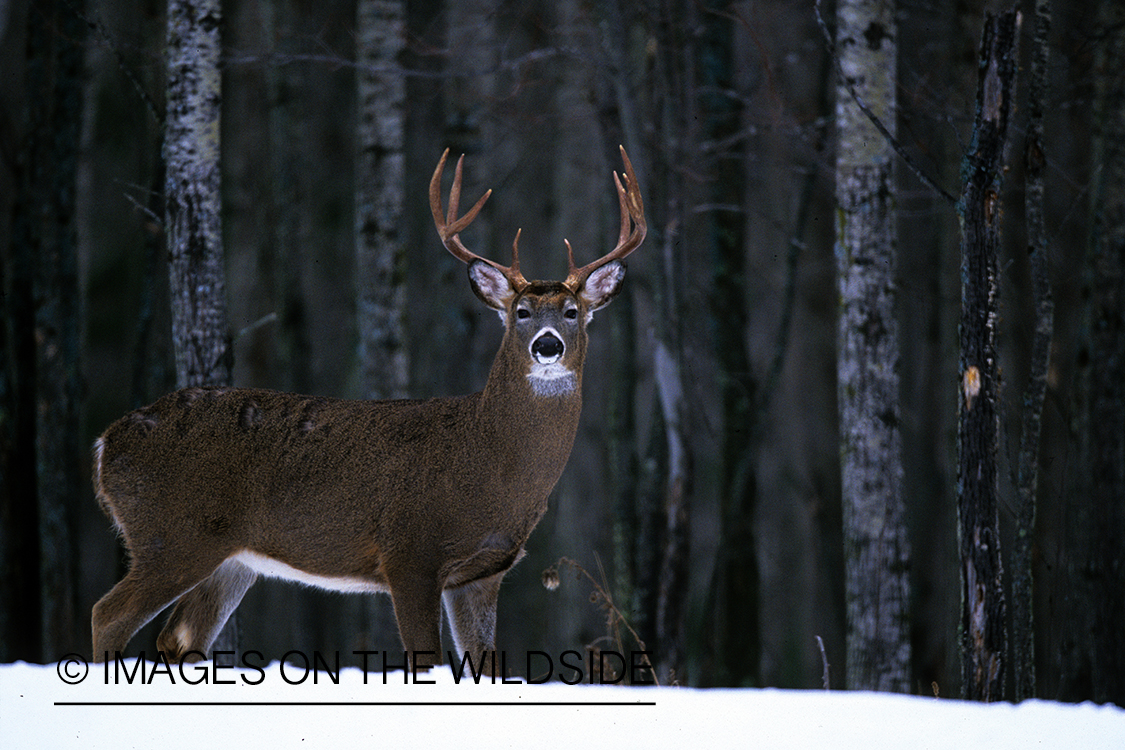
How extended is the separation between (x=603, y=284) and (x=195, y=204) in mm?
2376

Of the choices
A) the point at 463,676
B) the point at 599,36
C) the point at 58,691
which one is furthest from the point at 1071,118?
the point at 58,691

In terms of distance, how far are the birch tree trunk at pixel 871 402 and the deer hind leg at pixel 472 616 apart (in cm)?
270

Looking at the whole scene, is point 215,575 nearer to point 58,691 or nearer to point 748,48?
point 58,691

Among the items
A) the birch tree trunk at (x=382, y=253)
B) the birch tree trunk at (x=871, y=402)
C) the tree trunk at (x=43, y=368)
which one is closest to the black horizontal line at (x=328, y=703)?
the birch tree trunk at (x=871, y=402)

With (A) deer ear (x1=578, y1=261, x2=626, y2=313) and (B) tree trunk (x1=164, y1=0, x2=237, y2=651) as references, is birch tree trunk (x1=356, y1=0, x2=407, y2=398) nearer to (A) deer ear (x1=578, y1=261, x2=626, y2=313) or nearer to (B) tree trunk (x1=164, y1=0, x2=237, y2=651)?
(B) tree trunk (x1=164, y1=0, x2=237, y2=651)

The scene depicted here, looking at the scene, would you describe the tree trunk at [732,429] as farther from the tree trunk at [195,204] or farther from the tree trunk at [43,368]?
the tree trunk at [43,368]

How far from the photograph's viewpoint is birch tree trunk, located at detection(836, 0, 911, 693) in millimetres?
7762

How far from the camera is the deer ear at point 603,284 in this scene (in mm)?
6145

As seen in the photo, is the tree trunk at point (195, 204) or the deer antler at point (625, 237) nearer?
the deer antler at point (625, 237)

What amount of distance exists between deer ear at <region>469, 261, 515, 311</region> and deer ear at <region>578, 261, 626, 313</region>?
0.36 metres

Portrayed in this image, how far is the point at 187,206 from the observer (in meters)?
7.01

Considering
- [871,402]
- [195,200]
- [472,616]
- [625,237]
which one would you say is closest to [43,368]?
[195,200]

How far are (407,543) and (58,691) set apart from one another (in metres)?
1.52

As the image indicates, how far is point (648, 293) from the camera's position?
11.9 meters
